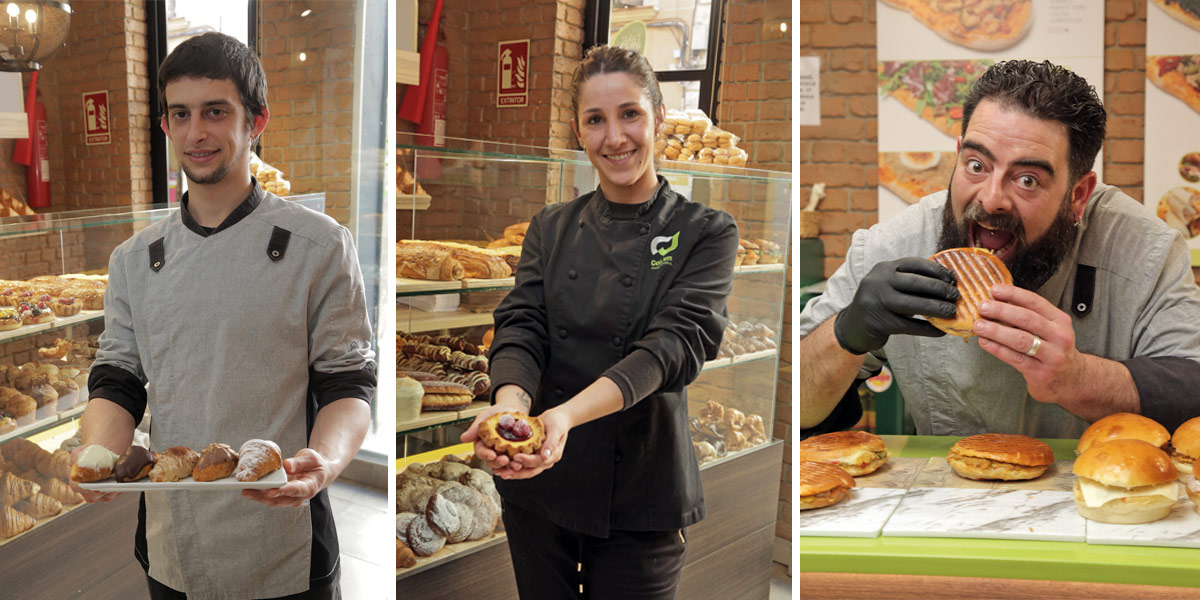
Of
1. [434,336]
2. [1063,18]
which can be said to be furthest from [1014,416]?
[1063,18]

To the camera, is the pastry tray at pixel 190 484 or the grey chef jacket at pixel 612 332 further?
the grey chef jacket at pixel 612 332

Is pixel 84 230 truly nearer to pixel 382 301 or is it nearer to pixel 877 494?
pixel 382 301

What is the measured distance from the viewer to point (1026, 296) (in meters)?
1.52

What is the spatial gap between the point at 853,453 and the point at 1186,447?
58cm

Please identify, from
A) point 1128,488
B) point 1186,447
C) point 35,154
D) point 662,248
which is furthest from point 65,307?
point 1186,447

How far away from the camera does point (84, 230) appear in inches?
65.9

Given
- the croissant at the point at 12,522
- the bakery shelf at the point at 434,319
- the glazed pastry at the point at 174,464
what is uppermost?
the bakery shelf at the point at 434,319

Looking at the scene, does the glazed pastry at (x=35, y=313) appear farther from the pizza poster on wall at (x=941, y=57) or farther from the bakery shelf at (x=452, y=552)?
the pizza poster on wall at (x=941, y=57)

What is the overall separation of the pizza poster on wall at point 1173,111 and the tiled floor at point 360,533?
365cm

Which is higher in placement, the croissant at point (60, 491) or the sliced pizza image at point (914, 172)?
the sliced pizza image at point (914, 172)

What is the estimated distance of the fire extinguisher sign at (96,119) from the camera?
1749 mm

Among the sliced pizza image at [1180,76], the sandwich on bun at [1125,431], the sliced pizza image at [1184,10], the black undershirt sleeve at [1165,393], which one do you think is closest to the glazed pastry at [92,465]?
the sandwich on bun at [1125,431]

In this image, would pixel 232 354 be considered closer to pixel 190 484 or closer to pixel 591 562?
pixel 190 484

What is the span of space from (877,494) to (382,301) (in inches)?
46.7
